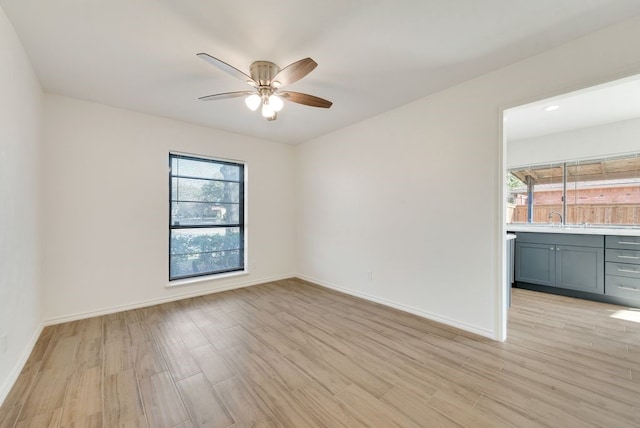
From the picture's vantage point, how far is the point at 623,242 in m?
3.25

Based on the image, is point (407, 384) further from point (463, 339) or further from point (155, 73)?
point (155, 73)

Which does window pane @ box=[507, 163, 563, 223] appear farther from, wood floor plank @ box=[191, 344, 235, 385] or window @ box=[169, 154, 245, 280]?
wood floor plank @ box=[191, 344, 235, 385]

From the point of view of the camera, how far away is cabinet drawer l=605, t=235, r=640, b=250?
3174 millimetres

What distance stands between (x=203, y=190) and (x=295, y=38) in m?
2.88

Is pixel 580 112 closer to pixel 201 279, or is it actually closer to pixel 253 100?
pixel 253 100

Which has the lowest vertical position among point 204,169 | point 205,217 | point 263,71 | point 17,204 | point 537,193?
point 205,217

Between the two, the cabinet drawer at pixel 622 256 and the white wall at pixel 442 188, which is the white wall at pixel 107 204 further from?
the cabinet drawer at pixel 622 256

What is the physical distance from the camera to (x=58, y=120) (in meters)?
2.90

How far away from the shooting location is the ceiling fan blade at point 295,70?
1800mm

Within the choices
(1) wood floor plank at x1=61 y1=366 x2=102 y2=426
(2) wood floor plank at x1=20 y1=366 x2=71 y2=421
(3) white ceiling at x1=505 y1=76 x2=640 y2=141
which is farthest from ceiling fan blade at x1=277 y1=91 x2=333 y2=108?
(2) wood floor plank at x1=20 y1=366 x2=71 y2=421

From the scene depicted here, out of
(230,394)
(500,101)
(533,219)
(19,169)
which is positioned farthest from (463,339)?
(19,169)

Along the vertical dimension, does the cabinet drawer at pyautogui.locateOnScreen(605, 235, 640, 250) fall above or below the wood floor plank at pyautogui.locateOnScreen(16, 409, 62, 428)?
above

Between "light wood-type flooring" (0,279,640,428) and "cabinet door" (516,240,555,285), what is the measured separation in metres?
0.82

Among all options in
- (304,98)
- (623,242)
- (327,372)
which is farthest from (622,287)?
(304,98)
